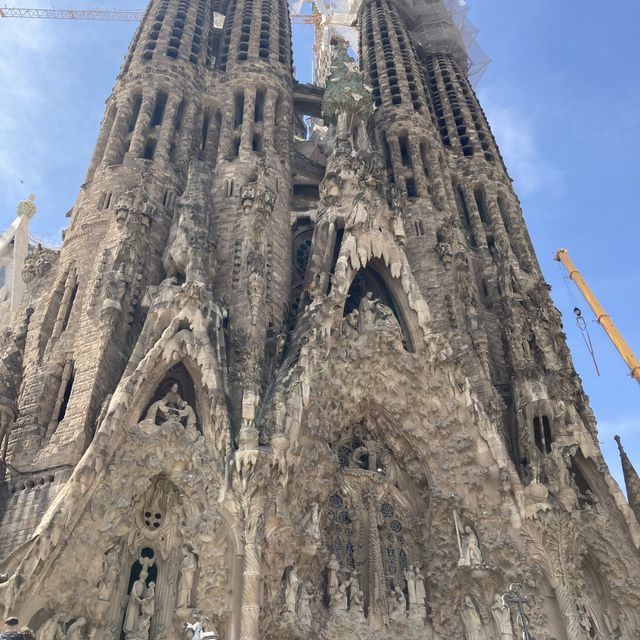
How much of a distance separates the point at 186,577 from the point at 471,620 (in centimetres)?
635

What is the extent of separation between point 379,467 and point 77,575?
7948mm

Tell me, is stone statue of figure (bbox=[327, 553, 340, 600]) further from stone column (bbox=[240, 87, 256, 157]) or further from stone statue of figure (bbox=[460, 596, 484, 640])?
stone column (bbox=[240, 87, 256, 157])

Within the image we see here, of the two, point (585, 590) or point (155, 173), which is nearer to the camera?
point (585, 590)

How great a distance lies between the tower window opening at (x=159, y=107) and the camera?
23922 millimetres

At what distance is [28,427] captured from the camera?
15.3 meters

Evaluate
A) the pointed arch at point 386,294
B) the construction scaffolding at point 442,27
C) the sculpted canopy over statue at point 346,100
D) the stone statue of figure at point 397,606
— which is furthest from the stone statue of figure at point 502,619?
the construction scaffolding at point 442,27

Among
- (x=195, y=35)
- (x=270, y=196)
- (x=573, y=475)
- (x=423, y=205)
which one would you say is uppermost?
(x=195, y=35)

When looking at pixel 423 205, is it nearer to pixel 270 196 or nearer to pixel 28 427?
pixel 270 196

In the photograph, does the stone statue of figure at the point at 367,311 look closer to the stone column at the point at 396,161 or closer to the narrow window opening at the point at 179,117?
the stone column at the point at 396,161

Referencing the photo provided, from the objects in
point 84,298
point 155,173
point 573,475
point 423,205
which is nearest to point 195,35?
point 155,173

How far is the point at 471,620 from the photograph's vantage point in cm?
1540

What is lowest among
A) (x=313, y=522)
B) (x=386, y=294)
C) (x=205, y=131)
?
(x=313, y=522)

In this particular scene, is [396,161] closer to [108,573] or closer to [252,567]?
[252,567]

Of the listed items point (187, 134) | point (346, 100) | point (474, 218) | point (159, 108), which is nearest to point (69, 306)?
point (187, 134)
